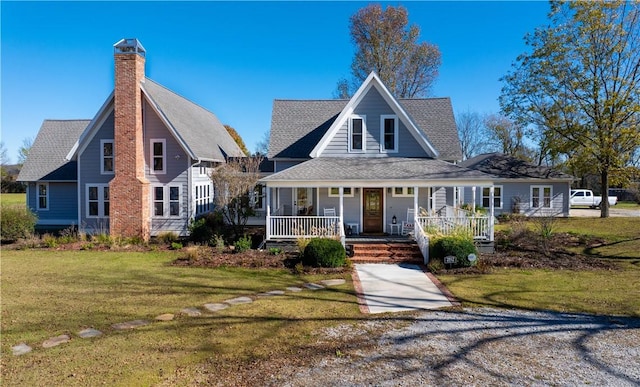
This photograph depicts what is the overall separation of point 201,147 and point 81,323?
49.1 ft

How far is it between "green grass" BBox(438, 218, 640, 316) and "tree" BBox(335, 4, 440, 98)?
2472 centimetres

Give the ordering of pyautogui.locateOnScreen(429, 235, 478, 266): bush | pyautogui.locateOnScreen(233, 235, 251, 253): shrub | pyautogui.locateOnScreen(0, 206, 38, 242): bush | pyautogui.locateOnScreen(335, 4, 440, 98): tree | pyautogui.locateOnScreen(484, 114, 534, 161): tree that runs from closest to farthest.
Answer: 1. pyautogui.locateOnScreen(429, 235, 478, 266): bush
2. pyautogui.locateOnScreen(233, 235, 251, 253): shrub
3. pyautogui.locateOnScreen(0, 206, 38, 242): bush
4. pyautogui.locateOnScreen(335, 4, 440, 98): tree
5. pyautogui.locateOnScreen(484, 114, 534, 161): tree

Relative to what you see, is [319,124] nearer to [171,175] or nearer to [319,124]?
[319,124]

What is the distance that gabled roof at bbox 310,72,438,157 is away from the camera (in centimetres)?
1862

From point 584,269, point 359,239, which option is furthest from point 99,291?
point 584,269

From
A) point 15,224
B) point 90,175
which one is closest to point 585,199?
point 90,175

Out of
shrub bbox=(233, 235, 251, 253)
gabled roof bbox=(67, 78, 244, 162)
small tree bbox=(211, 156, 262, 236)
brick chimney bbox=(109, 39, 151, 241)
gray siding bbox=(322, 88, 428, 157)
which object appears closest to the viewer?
shrub bbox=(233, 235, 251, 253)

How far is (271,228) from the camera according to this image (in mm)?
16953

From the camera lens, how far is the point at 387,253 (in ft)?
51.7

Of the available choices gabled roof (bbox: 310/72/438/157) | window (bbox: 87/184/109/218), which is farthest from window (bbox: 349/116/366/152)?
window (bbox: 87/184/109/218)

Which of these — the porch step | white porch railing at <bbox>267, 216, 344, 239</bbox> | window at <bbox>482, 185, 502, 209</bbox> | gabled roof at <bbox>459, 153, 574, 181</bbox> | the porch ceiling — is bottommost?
the porch step

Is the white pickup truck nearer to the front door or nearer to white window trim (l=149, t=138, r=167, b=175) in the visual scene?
the front door

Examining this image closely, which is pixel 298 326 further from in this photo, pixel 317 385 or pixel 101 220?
pixel 101 220

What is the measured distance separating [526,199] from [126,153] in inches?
1055
